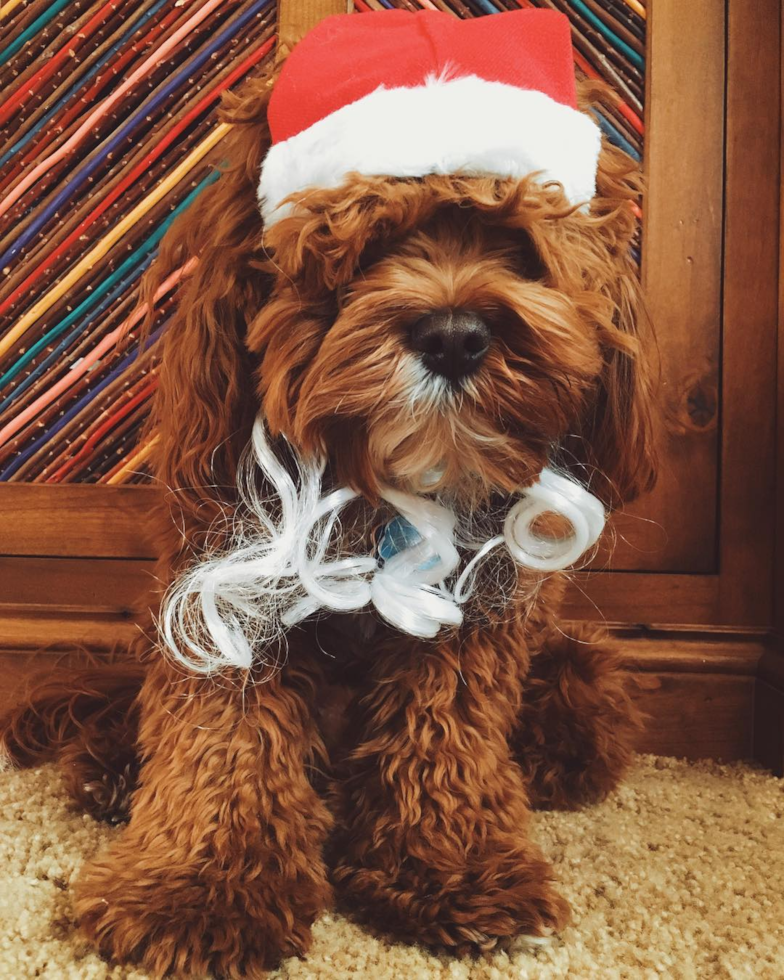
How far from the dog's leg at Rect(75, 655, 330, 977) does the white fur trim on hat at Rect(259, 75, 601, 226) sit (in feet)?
1.73

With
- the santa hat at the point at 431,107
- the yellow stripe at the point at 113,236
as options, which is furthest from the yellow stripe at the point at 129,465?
the santa hat at the point at 431,107

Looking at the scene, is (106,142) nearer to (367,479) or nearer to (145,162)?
(145,162)

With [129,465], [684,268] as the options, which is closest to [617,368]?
[684,268]

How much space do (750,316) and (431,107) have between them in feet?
2.54

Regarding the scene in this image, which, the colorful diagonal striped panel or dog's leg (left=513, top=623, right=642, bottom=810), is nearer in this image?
dog's leg (left=513, top=623, right=642, bottom=810)

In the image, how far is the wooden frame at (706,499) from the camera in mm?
1339

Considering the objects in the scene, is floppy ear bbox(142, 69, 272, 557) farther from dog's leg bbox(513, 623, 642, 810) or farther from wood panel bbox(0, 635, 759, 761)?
wood panel bbox(0, 635, 759, 761)

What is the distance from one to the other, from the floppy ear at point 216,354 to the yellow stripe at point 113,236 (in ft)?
1.37

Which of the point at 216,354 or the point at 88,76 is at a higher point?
the point at 88,76

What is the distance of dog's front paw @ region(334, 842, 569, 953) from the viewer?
0.83 meters

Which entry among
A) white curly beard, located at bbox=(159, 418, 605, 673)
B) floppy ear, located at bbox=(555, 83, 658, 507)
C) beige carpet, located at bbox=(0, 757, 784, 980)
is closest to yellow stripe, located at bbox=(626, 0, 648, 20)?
floppy ear, located at bbox=(555, 83, 658, 507)

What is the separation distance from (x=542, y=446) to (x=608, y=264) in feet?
0.79

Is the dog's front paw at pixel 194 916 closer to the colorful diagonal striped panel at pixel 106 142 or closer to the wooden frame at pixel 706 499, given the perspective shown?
the wooden frame at pixel 706 499

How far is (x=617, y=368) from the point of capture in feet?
3.12
